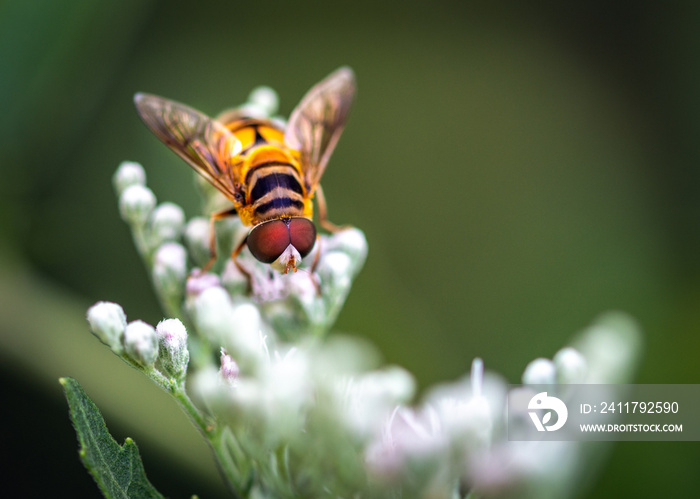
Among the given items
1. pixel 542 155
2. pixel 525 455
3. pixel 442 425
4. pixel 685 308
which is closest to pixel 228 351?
pixel 442 425

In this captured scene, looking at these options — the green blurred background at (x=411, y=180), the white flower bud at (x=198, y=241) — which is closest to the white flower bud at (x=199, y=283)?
the white flower bud at (x=198, y=241)

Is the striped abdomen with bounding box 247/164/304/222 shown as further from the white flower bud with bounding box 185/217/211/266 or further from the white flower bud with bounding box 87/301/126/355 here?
the white flower bud with bounding box 87/301/126/355

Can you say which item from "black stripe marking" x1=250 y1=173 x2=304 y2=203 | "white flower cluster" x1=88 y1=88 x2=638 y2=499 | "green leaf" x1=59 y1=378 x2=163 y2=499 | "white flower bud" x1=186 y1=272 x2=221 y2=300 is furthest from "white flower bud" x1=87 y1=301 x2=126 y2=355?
"black stripe marking" x1=250 y1=173 x2=304 y2=203

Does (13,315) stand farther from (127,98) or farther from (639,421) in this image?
(639,421)

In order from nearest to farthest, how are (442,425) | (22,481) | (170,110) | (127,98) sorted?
(442,425) < (170,110) < (22,481) < (127,98)

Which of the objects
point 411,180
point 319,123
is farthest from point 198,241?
point 411,180
